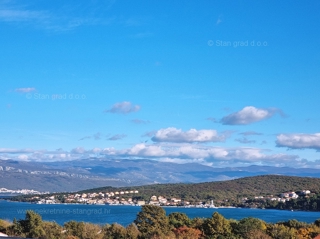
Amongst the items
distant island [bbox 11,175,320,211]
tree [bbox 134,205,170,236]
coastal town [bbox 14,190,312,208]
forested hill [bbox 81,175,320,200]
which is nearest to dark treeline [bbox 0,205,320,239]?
tree [bbox 134,205,170,236]

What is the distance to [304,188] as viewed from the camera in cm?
10344

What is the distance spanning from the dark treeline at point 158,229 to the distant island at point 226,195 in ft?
165

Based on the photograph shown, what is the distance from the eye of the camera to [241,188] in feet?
371

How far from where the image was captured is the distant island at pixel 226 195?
300ft

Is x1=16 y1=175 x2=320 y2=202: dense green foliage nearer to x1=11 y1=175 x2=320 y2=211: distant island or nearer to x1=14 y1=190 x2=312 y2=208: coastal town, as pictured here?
x1=11 y1=175 x2=320 y2=211: distant island

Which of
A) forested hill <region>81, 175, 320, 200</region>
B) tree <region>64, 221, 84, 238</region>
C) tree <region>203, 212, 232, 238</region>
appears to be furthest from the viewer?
forested hill <region>81, 175, 320, 200</region>

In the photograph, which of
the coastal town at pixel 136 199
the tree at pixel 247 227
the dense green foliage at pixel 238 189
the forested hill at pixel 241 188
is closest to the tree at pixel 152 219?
the tree at pixel 247 227

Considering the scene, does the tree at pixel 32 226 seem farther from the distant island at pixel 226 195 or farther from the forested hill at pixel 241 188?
the forested hill at pixel 241 188

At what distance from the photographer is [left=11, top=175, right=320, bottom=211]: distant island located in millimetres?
91438

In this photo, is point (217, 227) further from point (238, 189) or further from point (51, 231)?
point (238, 189)

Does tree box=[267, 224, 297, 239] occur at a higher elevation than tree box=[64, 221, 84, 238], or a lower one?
lower

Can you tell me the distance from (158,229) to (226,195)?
73.9m

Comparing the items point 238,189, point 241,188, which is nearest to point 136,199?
point 238,189

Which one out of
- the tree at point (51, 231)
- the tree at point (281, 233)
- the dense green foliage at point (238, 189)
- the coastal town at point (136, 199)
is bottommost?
the tree at point (281, 233)
